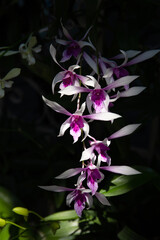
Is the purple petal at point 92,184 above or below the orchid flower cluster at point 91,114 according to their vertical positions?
below

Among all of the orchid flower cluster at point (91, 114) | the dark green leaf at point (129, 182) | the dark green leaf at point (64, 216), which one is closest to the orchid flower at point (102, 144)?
the orchid flower cluster at point (91, 114)

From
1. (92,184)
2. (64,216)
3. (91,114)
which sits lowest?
(64,216)

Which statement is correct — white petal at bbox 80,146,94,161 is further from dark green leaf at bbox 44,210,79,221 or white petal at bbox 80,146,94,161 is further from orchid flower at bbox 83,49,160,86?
dark green leaf at bbox 44,210,79,221

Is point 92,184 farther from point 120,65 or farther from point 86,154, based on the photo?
point 120,65

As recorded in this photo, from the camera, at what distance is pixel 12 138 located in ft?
3.76

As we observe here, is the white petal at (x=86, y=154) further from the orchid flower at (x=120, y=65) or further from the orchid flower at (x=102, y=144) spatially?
the orchid flower at (x=120, y=65)

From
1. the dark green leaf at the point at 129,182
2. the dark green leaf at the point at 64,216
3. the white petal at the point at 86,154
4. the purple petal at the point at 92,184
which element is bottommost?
the dark green leaf at the point at 64,216

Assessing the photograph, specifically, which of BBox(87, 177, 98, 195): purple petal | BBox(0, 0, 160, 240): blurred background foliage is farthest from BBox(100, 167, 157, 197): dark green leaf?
BBox(87, 177, 98, 195): purple petal

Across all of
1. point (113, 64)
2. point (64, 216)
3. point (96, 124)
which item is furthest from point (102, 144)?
point (96, 124)

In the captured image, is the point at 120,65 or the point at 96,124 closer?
the point at 120,65

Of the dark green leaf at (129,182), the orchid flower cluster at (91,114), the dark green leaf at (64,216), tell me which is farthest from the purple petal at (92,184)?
the dark green leaf at (64,216)

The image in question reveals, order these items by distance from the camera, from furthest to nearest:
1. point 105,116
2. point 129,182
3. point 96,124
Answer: point 96,124, point 129,182, point 105,116

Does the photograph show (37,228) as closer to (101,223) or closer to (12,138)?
(101,223)

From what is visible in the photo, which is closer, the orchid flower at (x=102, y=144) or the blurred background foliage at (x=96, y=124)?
the orchid flower at (x=102, y=144)
